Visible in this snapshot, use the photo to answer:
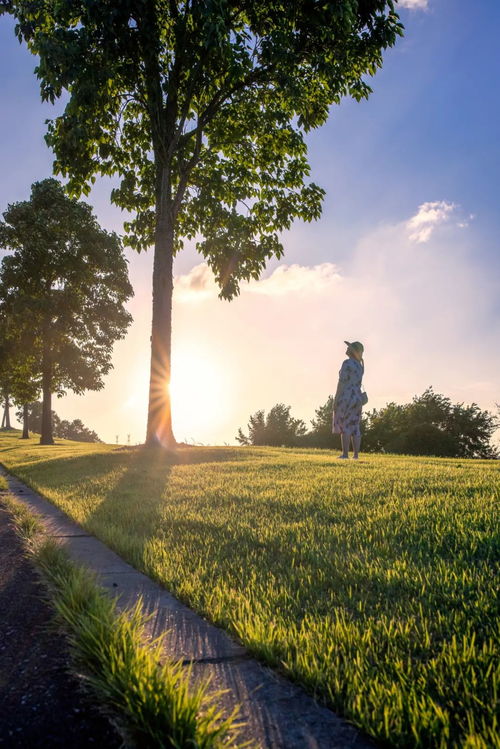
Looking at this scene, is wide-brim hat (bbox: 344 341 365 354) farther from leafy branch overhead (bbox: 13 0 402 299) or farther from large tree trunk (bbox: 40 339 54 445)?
large tree trunk (bbox: 40 339 54 445)

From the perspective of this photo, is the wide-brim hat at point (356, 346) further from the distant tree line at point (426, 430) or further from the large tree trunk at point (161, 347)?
the distant tree line at point (426, 430)

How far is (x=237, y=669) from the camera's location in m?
1.77

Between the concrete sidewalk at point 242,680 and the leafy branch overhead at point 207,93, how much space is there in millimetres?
11291

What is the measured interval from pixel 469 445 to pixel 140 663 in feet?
102

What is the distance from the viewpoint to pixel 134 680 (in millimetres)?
1528

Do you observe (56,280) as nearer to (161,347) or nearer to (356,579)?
(161,347)

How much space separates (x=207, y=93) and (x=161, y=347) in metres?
8.35

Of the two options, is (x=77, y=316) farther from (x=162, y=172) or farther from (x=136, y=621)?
(x=136, y=621)

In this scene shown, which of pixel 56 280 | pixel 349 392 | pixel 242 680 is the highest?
pixel 56 280

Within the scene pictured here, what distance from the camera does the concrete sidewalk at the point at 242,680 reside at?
1.38m

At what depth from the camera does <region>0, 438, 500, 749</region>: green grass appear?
5.05ft

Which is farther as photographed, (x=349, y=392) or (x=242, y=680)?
(x=349, y=392)

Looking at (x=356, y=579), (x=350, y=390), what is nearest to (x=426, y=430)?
(x=350, y=390)

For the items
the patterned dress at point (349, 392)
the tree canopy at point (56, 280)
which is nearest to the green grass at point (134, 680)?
Answer: the patterned dress at point (349, 392)
